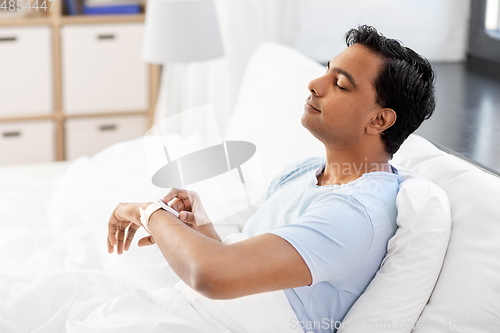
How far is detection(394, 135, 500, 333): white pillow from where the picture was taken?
0.90 m

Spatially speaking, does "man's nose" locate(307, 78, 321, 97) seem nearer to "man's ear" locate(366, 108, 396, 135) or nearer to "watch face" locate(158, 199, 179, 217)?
"man's ear" locate(366, 108, 396, 135)

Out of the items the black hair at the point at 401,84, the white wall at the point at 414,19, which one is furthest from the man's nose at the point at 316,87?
the white wall at the point at 414,19

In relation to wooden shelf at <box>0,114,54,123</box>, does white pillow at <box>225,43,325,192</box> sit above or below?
above

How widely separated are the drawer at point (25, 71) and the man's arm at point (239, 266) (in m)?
2.30

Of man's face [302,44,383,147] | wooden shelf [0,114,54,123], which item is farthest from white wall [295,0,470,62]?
wooden shelf [0,114,54,123]

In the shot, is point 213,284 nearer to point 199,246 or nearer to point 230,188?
point 199,246

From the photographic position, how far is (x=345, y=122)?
1091 millimetres

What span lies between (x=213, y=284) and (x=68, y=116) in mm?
2421

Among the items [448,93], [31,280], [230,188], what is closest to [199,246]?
[230,188]

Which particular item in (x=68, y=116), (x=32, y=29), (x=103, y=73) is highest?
(x=32, y=29)

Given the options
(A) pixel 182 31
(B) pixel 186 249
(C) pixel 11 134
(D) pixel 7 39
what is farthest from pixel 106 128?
(B) pixel 186 249

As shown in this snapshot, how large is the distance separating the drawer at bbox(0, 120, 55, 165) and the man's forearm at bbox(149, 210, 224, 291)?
7.30 feet

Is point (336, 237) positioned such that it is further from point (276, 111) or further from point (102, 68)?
point (102, 68)

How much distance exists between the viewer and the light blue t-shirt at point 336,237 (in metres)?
0.89
